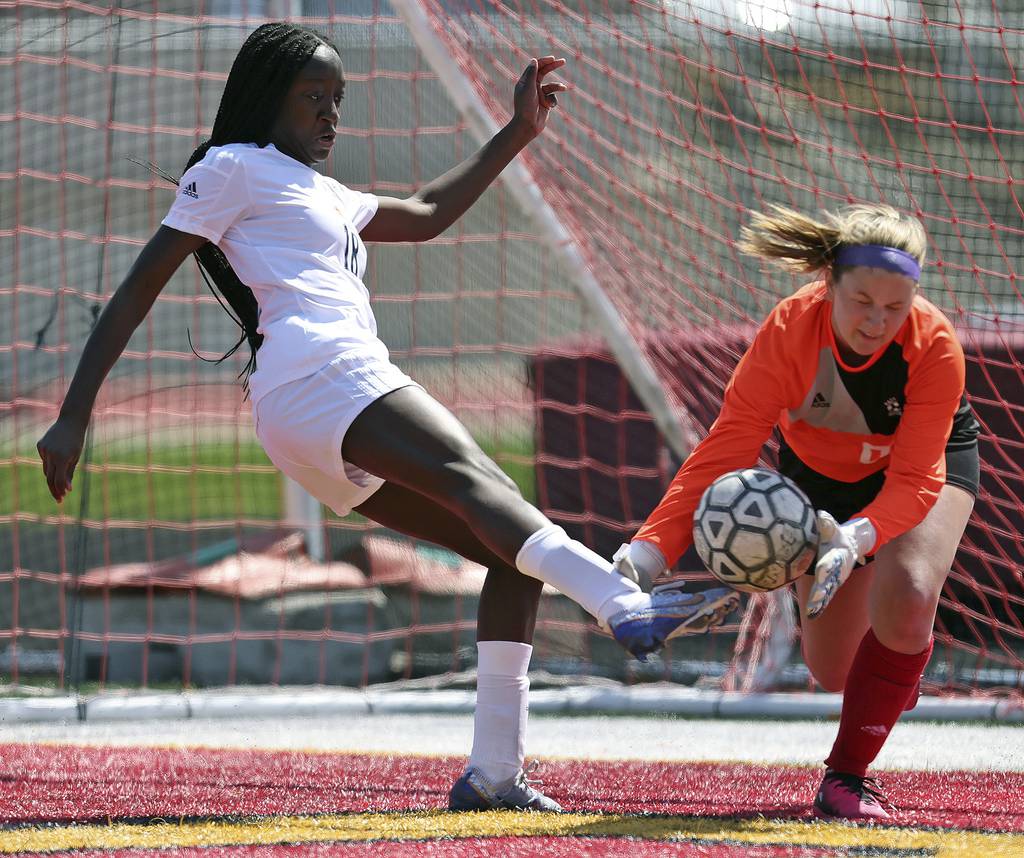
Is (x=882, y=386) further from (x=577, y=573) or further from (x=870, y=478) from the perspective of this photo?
(x=577, y=573)

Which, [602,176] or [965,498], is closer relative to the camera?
[965,498]

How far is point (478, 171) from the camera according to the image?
148 inches

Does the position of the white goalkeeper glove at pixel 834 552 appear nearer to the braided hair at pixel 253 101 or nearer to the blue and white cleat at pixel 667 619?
the blue and white cleat at pixel 667 619

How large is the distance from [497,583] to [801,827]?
0.84 metres

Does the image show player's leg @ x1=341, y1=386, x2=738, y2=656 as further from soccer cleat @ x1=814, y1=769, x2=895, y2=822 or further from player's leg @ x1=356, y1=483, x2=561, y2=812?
soccer cleat @ x1=814, y1=769, x2=895, y2=822

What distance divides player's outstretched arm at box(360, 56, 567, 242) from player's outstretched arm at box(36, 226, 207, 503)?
0.64 meters

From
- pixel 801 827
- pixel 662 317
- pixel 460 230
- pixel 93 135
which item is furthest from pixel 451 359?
pixel 93 135

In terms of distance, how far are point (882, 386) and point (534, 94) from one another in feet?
3.77

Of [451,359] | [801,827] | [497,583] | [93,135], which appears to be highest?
[93,135]

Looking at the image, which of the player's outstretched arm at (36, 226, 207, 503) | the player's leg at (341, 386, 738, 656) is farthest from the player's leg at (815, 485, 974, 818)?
the player's outstretched arm at (36, 226, 207, 503)

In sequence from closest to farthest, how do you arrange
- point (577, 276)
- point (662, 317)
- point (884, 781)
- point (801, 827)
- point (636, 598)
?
point (636, 598), point (801, 827), point (884, 781), point (577, 276), point (662, 317)

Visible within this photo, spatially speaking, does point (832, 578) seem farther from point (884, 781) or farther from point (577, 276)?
point (577, 276)

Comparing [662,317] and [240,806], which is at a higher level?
[662,317]

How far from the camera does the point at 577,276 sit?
18.7 feet
